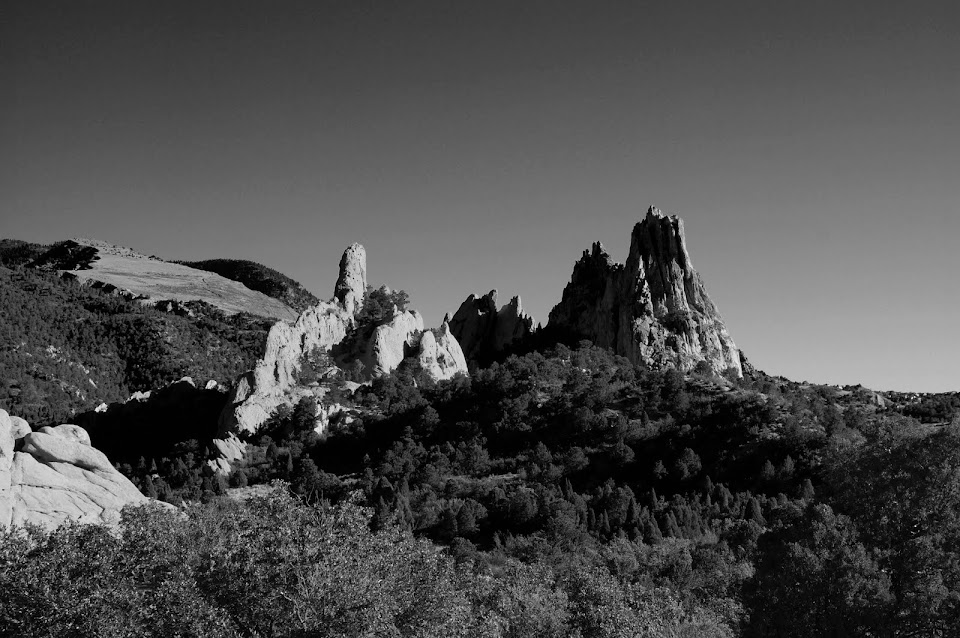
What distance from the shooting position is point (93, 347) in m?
155

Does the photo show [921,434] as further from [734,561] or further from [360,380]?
[360,380]

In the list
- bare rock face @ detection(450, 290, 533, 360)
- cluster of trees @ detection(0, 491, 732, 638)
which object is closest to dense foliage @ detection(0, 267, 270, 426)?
bare rock face @ detection(450, 290, 533, 360)

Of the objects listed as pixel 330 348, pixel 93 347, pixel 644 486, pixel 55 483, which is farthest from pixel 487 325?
pixel 55 483

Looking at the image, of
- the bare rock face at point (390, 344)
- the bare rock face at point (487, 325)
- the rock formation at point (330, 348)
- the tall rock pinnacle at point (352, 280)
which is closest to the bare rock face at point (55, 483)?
the rock formation at point (330, 348)

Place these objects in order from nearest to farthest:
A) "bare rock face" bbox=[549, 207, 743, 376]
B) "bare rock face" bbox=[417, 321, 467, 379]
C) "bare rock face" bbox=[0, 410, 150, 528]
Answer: "bare rock face" bbox=[0, 410, 150, 528] → "bare rock face" bbox=[417, 321, 467, 379] → "bare rock face" bbox=[549, 207, 743, 376]

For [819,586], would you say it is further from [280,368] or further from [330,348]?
[330,348]

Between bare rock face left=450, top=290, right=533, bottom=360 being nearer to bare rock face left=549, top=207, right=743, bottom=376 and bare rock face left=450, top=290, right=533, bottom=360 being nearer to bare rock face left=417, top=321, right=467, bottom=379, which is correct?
bare rock face left=549, top=207, right=743, bottom=376

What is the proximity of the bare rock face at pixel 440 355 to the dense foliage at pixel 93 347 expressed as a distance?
160 feet

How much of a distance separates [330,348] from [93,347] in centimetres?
6937

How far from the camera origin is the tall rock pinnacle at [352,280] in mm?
124938

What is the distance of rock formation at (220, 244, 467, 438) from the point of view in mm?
93188

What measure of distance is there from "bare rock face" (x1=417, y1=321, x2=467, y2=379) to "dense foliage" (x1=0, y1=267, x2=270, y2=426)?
160 ft

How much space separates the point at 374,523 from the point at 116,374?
9430 cm

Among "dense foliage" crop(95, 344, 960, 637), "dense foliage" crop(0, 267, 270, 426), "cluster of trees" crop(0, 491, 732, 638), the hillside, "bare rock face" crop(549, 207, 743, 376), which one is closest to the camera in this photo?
"dense foliage" crop(95, 344, 960, 637)
